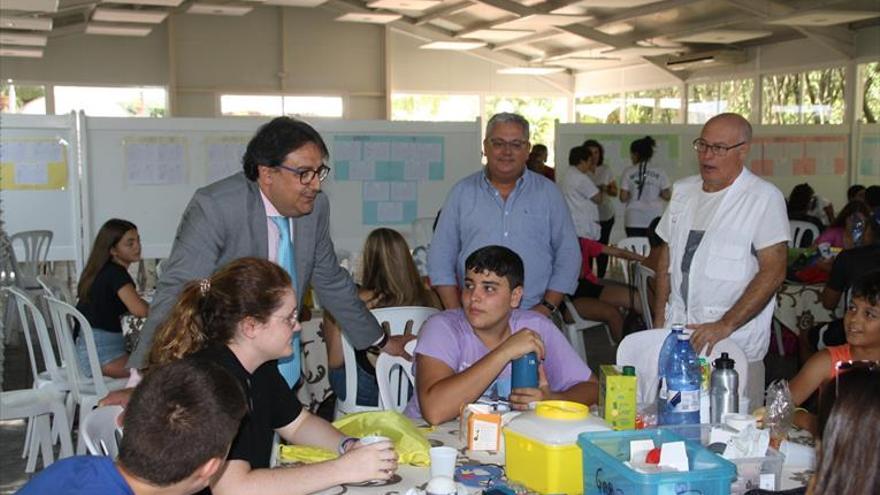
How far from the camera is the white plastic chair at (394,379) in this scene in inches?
132

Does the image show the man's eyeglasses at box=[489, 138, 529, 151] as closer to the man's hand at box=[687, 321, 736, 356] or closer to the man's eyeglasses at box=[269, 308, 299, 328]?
the man's hand at box=[687, 321, 736, 356]

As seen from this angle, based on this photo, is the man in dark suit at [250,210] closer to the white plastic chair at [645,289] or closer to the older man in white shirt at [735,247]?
the older man in white shirt at [735,247]

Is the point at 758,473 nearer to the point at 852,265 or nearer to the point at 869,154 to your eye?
the point at 852,265

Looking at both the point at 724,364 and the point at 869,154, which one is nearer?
the point at 724,364

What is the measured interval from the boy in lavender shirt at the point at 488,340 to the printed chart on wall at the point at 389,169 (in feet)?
12.4

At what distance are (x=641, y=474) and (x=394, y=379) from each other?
2067 millimetres

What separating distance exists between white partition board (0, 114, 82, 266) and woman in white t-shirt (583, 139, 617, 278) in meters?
4.16

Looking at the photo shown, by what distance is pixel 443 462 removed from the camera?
6.50 ft

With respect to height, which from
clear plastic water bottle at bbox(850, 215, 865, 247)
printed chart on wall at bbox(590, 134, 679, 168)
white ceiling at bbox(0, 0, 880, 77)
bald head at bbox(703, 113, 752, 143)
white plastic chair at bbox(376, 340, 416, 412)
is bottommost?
white plastic chair at bbox(376, 340, 416, 412)

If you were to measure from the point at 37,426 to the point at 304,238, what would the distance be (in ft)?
6.91

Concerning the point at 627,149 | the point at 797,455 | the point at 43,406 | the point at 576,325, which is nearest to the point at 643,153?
the point at 627,149

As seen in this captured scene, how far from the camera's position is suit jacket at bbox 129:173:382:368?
2666mm

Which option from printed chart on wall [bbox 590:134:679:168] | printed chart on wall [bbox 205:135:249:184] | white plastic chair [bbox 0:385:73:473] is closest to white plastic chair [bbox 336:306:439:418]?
white plastic chair [bbox 0:385:73:473]

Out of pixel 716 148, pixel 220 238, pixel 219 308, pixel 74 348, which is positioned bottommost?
pixel 74 348
